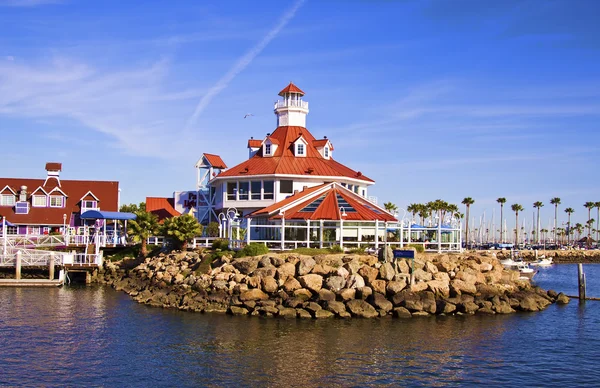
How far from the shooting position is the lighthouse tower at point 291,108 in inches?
2356

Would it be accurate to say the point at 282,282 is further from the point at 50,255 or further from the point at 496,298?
the point at 50,255

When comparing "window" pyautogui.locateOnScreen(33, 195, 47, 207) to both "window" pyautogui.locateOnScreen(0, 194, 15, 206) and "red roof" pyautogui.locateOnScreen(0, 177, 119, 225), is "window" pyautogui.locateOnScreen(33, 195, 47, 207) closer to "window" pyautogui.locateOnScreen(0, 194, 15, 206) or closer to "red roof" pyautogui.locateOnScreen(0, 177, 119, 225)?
"red roof" pyautogui.locateOnScreen(0, 177, 119, 225)

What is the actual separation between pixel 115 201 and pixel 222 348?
44962 millimetres

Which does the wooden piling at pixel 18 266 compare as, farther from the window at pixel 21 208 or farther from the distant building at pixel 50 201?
the window at pixel 21 208

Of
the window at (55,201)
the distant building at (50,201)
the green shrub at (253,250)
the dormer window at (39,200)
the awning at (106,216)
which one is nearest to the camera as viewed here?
the green shrub at (253,250)

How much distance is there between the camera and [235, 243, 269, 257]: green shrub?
40.5m

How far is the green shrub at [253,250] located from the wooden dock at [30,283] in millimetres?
16574

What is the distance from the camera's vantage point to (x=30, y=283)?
47.4m

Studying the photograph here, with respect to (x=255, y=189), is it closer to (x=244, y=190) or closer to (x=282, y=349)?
(x=244, y=190)

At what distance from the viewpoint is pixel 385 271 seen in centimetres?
3731

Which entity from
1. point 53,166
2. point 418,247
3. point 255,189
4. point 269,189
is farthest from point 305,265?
point 53,166

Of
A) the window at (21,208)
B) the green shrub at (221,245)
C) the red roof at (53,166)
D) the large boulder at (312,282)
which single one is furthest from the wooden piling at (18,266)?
the large boulder at (312,282)

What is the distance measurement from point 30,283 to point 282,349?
93.1ft

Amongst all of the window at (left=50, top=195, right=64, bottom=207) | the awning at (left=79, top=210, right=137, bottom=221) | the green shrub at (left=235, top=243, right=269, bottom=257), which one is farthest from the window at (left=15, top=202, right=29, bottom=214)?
the green shrub at (left=235, top=243, right=269, bottom=257)
